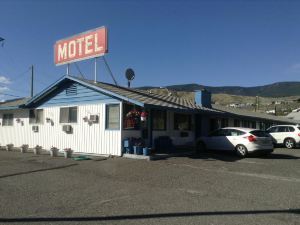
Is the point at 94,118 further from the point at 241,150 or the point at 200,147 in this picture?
the point at 241,150

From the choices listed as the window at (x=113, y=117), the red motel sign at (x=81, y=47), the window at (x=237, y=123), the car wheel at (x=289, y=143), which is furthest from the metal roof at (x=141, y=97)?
the window at (x=237, y=123)

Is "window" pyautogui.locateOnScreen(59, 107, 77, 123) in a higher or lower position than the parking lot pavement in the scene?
higher

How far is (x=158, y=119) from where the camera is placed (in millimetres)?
18266

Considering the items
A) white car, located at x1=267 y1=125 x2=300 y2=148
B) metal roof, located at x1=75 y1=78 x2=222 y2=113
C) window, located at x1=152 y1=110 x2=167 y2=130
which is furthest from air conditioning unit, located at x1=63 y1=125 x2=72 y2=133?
white car, located at x1=267 y1=125 x2=300 y2=148

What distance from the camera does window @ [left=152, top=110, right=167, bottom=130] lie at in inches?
706

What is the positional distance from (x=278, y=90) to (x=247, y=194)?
6756 inches

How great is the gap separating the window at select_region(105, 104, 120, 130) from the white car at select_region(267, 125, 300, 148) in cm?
1402

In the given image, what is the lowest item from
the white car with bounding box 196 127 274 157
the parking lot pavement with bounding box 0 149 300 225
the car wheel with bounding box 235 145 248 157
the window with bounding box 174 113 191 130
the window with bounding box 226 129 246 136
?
the parking lot pavement with bounding box 0 149 300 225

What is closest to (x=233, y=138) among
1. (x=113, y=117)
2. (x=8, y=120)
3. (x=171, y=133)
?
(x=171, y=133)

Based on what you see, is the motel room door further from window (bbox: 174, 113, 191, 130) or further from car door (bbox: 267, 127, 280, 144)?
car door (bbox: 267, 127, 280, 144)

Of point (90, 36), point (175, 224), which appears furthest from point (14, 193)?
point (90, 36)

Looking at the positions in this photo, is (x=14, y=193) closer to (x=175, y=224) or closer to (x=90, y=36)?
(x=175, y=224)

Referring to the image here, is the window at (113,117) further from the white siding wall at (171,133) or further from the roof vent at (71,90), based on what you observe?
the roof vent at (71,90)

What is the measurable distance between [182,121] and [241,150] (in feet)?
15.1
